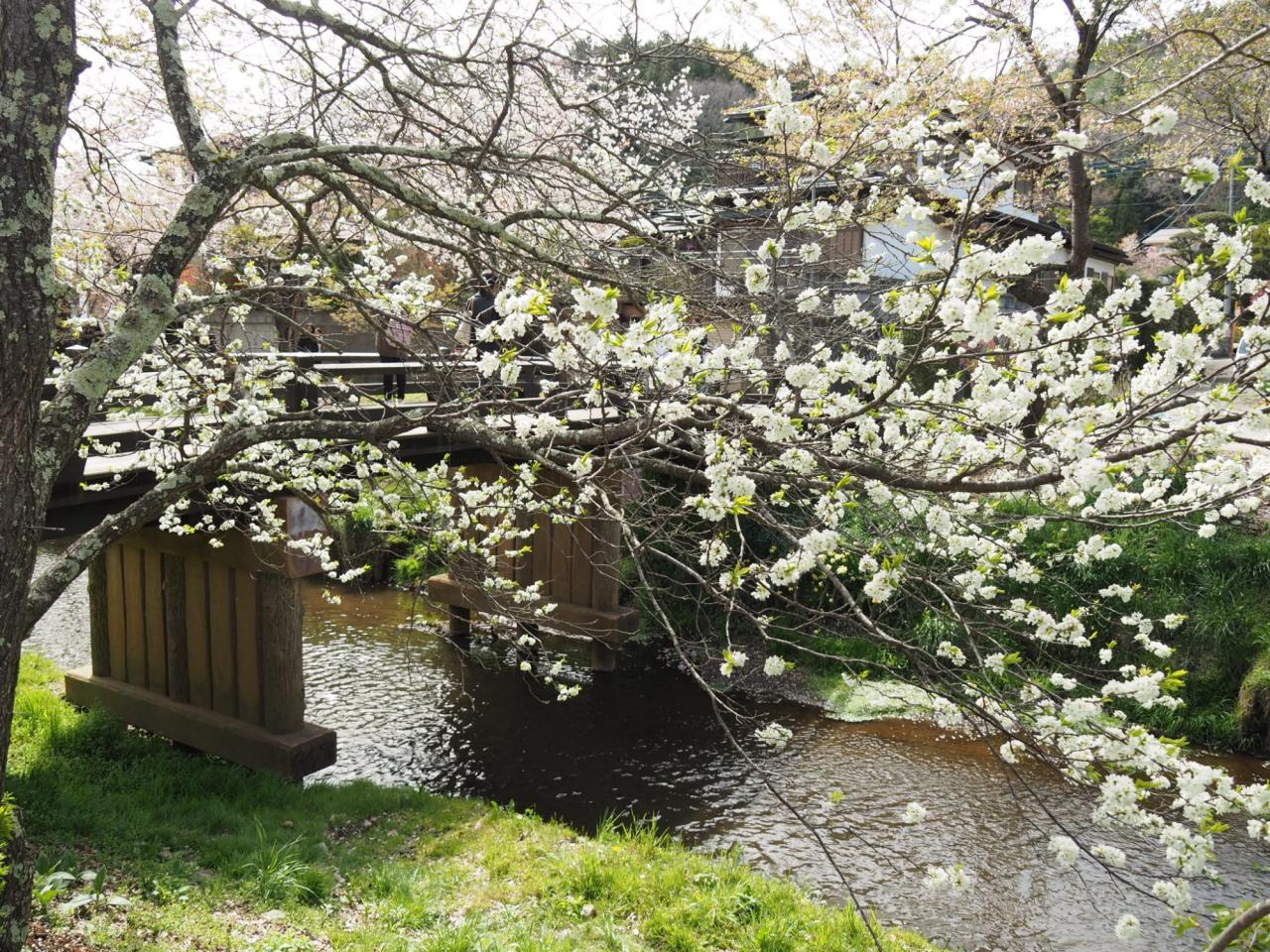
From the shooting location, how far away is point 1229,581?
9.69m

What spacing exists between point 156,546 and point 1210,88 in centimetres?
1246

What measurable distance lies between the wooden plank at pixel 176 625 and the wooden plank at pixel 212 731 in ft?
0.56

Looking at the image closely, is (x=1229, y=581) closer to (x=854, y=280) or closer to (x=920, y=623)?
(x=920, y=623)

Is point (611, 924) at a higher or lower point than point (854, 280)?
lower

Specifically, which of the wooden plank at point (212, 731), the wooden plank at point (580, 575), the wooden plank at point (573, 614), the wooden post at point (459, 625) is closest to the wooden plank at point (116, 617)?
the wooden plank at point (212, 731)

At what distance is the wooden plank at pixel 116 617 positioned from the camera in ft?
27.2

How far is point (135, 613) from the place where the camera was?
8.18 m

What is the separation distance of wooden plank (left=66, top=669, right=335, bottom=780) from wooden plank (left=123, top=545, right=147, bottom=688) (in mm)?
156

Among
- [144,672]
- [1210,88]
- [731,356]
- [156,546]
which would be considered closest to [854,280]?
[731,356]

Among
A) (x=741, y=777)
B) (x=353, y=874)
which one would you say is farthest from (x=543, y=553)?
(x=353, y=874)

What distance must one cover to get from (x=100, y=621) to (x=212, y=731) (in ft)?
5.92

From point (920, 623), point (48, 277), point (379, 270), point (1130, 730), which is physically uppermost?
point (379, 270)

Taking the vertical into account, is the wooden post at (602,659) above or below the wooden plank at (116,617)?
below

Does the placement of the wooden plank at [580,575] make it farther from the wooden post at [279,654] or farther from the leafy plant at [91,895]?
the leafy plant at [91,895]
